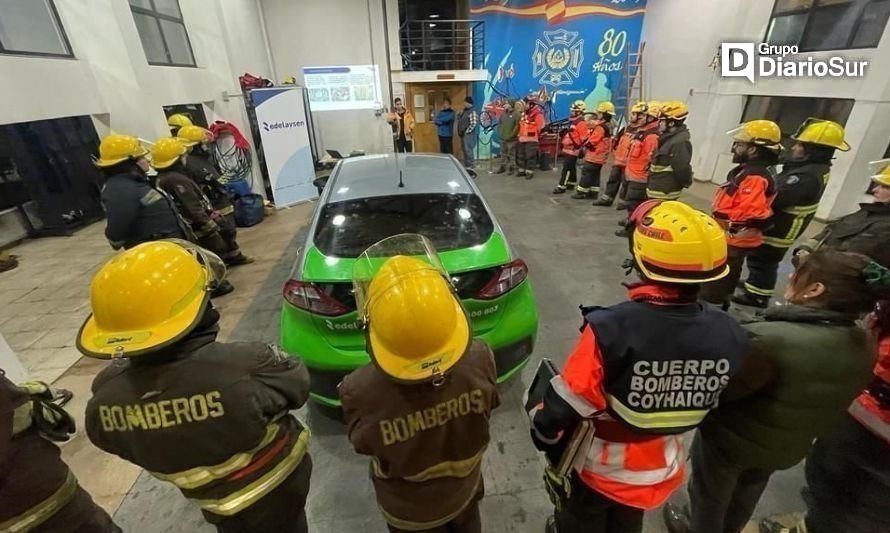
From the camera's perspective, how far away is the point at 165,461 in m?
1.17

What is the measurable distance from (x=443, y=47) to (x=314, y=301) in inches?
405

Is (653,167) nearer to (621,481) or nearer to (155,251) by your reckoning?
(621,481)

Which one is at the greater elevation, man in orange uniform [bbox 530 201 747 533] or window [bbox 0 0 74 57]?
window [bbox 0 0 74 57]

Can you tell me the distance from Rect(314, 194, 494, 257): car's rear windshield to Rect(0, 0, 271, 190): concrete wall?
4.90 m

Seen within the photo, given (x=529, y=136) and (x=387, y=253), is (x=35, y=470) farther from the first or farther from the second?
(x=529, y=136)

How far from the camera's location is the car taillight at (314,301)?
2.13 metres

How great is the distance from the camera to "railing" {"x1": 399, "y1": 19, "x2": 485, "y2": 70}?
1063cm

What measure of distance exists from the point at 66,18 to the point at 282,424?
6.75 m

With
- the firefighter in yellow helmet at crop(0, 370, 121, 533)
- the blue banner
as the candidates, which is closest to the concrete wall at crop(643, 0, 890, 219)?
the blue banner

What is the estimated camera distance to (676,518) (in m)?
1.86

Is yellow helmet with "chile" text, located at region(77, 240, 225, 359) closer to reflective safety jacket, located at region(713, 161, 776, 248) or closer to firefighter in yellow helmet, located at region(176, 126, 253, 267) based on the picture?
reflective safety jacket, located at region(713, 161, 776, 248)

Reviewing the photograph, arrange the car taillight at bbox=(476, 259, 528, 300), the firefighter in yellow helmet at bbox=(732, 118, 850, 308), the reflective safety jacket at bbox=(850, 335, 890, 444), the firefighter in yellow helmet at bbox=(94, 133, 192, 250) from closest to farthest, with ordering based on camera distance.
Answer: the reflective safety jacket at bbox=(850, 335, 890, 444) → the car taillight at bbox=(476, 259, 528, 300) → the firefighter in yellow helmet at bbox=(732, 118, 850, 308) → the firefighter in yellow helmet at bbox=(94, 133, 192, 250)

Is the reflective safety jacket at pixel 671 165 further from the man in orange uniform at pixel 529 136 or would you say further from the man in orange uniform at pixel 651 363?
the man in orange uniform at pixel 651 363

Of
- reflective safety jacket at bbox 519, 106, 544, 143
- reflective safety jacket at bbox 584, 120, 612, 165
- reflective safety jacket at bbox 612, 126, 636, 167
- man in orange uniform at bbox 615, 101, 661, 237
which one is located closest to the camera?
man in orange uniform at bbox 615, 101, 661, 237
